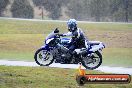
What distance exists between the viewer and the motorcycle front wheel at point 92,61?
14.4 m

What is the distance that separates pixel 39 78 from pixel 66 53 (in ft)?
9.50

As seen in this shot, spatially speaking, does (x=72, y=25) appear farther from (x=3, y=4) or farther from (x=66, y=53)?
(x=3, y=4)

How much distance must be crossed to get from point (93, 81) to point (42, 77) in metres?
2.15

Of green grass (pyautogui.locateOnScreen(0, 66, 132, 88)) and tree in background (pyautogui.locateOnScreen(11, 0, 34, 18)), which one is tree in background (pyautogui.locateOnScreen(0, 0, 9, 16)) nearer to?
tree in background (pyautogui.locateOnScreen(11, 0, 34, 18))

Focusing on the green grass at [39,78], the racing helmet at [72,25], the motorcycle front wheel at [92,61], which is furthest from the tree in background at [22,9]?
the green grass at [39,78]

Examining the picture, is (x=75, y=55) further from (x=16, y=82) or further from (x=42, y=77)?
(x=16, y=82)

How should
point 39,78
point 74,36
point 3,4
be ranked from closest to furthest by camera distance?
point 39,78 → point 74,36 → point 3,4

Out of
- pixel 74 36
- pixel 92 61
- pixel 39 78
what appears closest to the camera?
pixel 39 78

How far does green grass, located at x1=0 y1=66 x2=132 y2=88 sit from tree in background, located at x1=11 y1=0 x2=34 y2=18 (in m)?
21.2

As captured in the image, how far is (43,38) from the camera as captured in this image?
2195 centimetres

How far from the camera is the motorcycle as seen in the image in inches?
561

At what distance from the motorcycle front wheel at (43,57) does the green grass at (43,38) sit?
3.57 m

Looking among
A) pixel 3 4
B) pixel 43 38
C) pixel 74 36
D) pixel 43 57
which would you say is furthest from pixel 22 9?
pixel 74 36

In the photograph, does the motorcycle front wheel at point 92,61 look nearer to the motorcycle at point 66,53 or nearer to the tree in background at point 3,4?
the motorcycle at point 66,53
